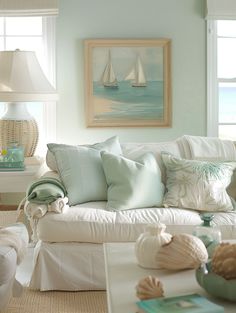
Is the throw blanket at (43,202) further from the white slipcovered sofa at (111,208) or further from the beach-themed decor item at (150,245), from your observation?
the beach-themed decor item at (150,245)

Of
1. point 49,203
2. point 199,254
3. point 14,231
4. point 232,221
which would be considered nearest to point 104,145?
point 49,203

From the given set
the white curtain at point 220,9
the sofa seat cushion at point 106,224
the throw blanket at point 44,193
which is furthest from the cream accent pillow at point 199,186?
the white curtain at point 220,9

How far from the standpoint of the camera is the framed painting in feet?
16.4

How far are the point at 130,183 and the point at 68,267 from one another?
65 centimetres

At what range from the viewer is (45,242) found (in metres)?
3.62

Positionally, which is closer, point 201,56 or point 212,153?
point 212,153

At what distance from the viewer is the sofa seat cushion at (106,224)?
3.54 meters

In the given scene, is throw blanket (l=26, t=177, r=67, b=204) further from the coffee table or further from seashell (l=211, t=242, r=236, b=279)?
seashell (l=211, t=242, r=236, b=279)

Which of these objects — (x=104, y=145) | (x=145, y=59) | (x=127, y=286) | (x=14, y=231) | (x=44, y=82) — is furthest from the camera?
(x=145, y=59)

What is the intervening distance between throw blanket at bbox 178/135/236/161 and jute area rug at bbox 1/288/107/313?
4.00ft

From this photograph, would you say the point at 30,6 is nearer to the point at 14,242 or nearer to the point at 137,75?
the point at 137,75

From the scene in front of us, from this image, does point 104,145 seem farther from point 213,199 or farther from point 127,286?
point 127,286

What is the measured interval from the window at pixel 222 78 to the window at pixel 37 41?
1.36 meters

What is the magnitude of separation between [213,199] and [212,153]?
Result: 1.75 ft
